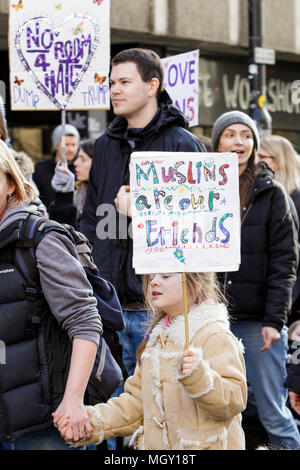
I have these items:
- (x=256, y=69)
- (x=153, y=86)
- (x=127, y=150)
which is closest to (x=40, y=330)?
(x=127, y=150)

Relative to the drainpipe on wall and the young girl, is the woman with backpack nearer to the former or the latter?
the young girl

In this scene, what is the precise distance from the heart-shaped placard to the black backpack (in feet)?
8.84

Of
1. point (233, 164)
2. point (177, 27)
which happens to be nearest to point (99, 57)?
point (233, 164)

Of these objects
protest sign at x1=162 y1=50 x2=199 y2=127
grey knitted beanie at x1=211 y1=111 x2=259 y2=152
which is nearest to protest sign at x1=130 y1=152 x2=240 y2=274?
grey knitted beanie at x1=211 y1=111 x2=259 y2=152

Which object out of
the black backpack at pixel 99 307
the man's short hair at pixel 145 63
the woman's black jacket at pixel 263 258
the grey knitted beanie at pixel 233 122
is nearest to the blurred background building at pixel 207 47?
the grey knitted beanie at pixel 233 122

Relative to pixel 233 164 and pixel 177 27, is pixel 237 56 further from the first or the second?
pixel 233 164

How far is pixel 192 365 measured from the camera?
3.18 m

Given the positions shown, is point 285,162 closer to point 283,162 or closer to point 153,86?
point 283,162

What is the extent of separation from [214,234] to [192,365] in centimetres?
60

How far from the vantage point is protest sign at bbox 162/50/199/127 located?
6.80 meters

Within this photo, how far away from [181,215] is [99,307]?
0.58m

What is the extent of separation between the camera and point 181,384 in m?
3.47

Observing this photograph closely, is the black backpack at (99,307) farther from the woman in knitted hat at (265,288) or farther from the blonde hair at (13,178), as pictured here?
the woman in knitted hat at (265,288)

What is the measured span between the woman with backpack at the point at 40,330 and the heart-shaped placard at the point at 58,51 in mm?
2958
